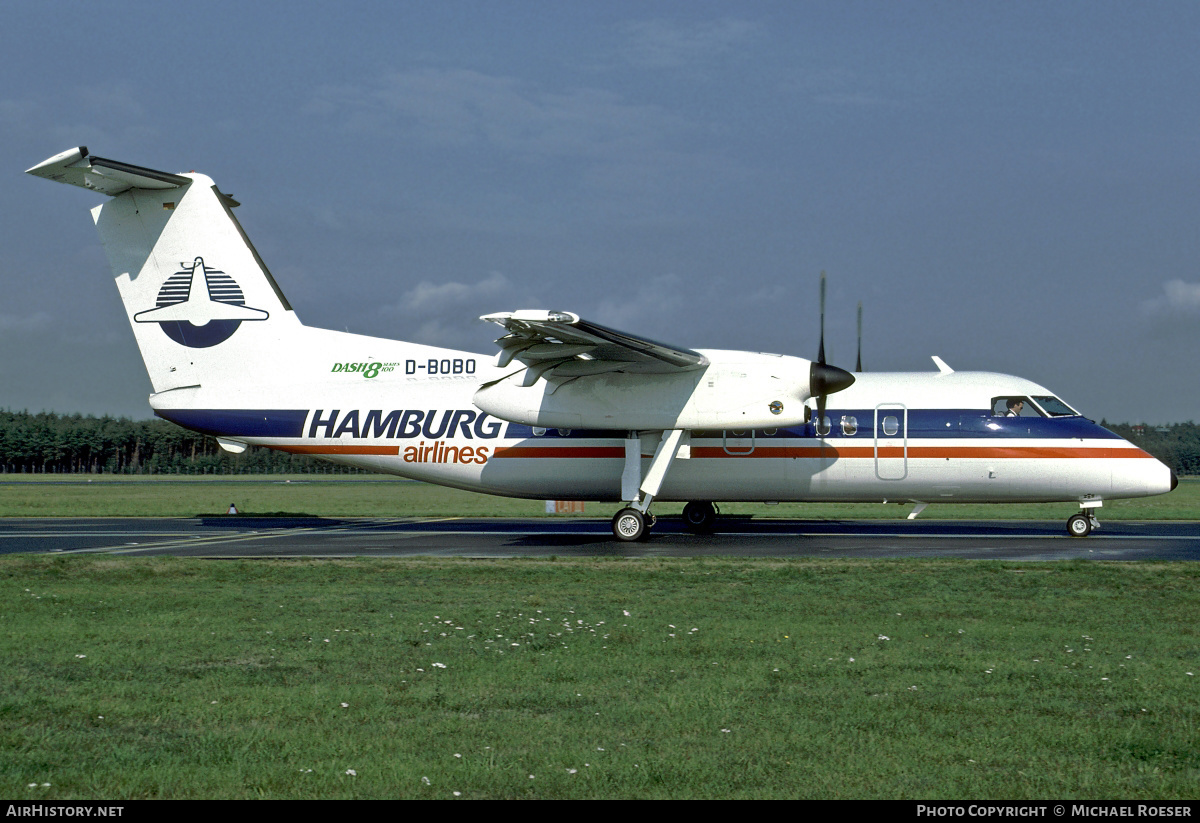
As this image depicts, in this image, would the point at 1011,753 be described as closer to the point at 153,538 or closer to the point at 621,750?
the point at 621,750

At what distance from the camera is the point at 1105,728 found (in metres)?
6.91

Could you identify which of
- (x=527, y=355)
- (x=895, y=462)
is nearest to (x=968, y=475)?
(x=895, y=462)

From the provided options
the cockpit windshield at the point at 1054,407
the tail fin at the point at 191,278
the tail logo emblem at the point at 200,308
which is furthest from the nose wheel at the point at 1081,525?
the tail logo emblem at the point at 200,308

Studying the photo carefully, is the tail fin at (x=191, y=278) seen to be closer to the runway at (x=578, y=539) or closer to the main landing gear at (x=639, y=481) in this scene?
the runway at (x=578, y=539)

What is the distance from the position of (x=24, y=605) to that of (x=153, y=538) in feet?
36.8

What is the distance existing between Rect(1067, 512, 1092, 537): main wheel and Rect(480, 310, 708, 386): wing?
920 centimetres

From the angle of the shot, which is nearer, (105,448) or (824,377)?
(824,377)

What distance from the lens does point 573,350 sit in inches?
824

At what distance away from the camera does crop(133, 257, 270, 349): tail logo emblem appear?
25.0 metres

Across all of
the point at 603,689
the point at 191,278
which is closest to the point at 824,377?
the point at 603,689

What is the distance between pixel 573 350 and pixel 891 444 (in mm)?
7563

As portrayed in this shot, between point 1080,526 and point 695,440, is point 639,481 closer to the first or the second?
point 695,440

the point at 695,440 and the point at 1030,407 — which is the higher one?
the point at 1030,407
